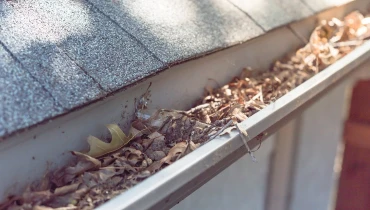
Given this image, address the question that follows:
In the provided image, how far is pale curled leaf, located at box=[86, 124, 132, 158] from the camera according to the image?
1543 mm

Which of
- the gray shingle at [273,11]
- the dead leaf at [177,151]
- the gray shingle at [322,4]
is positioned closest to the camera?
the dead leaf at [177,151]

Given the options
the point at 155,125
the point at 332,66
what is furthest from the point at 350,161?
the point at 155,125

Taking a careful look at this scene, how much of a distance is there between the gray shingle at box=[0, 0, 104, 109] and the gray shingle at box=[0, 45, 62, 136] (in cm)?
3

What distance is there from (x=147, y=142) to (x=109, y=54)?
32cm

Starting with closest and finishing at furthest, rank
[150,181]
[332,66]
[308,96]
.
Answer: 1. [150,181]
2. [308,96]
3. [332,66]

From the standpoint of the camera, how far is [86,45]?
63.7 inches

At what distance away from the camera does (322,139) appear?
3.75 meters

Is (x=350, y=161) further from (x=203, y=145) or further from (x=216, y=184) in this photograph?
(x=203, y=145)

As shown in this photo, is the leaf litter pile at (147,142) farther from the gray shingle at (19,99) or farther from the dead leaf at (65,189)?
the gray shingle at (19,99)

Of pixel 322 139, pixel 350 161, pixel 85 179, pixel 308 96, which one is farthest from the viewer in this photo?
pixel 350 161

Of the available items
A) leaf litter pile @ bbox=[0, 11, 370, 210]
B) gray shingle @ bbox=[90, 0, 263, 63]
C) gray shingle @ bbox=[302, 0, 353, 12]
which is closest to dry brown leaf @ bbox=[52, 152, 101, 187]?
leaf litter pile @ bbox=[0, 11, 370, 210]

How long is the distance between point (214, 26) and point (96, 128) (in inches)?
31.6

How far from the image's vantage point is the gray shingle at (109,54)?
155 cm

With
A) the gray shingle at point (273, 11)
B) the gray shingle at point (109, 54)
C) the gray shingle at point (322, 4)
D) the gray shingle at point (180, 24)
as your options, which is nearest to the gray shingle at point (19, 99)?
the gray shingle at point (109, 54)
